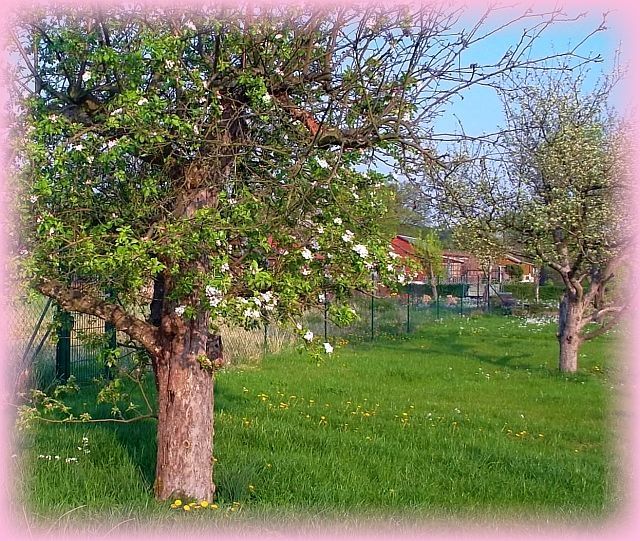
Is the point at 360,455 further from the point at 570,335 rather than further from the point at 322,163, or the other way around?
the point at 570,335

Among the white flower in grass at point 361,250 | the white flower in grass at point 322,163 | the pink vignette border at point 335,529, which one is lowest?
the pink vignette border at point 335,529

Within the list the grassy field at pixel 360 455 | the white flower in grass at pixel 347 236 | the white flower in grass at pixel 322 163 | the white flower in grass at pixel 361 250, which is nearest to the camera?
the white flower in grass at pixel 361 250

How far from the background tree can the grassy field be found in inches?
26.6

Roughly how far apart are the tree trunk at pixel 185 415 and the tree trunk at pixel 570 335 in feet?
38.0

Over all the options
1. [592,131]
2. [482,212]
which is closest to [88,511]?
[482,212]

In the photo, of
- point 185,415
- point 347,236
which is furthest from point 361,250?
point 185,415

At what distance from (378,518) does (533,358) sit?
13162 mm

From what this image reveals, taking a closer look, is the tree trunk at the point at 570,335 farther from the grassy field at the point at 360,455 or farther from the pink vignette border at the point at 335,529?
the pink vignette border at the point at 335,529

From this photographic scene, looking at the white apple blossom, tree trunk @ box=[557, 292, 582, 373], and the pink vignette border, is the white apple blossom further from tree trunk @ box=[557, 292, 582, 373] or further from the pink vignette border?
tree trunk @ box=[557, 292, 582, 373]

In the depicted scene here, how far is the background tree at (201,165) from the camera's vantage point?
4547 millimetres

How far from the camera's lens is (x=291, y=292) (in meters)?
4.47

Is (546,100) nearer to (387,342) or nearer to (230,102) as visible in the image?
(387,342)

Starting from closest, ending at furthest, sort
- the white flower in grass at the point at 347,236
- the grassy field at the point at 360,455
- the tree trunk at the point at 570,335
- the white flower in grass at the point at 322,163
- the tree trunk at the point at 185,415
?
the white flower in grass at the point at 347,236 → the white flower in grass at the point at 322,163 → the tree trunk at the point at 185,415 → the grassy field at the point at 360,455 → the tree trunk at the point at 570,335

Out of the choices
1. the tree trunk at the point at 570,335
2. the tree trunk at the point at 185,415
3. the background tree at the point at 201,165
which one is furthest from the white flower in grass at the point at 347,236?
the tree trunk at the point at 570,335
